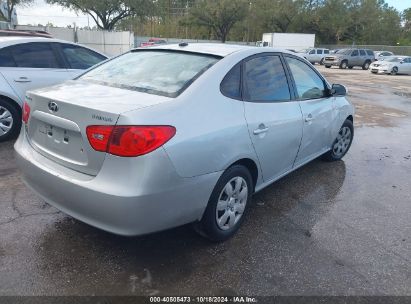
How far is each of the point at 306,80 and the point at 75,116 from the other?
2.79 meters

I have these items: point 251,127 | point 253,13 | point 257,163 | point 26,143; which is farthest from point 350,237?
point 253,13

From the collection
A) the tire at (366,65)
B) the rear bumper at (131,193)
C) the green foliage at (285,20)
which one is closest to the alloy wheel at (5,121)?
the rear bumper at (131,193)

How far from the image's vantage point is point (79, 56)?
6.44 m

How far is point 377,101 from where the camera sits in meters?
13.0

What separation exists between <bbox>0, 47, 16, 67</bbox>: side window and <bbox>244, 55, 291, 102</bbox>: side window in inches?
160

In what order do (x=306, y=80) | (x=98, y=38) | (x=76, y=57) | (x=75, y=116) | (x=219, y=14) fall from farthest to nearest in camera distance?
(x=219, y=14)
(x=98, y=38)
(x=76, y=57)
(x=306, y=80)
(x=75, y=116)

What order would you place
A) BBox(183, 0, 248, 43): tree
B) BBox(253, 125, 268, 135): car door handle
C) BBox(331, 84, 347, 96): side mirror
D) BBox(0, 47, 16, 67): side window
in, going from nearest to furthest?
BBox(253, 125, 268, 135): car door handle
BBox(331, 84, 347, 96): side mirror
BBox(0, 47, 16, 67): side window
BBox(183, 0, 248, 43): tree

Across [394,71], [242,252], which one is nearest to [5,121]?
[242,252]

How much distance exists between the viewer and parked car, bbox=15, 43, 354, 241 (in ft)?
8.01

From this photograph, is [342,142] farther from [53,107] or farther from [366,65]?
[366,65]

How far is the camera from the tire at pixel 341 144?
17.8ft

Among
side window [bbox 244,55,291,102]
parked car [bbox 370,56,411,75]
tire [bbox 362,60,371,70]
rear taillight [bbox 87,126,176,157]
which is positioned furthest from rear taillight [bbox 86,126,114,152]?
tire [bbox 362,60,371,70]

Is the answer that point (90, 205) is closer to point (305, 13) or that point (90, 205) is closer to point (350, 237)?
point (350, 237)

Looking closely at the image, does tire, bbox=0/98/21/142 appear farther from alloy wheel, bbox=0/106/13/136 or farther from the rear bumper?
the rear bumper
